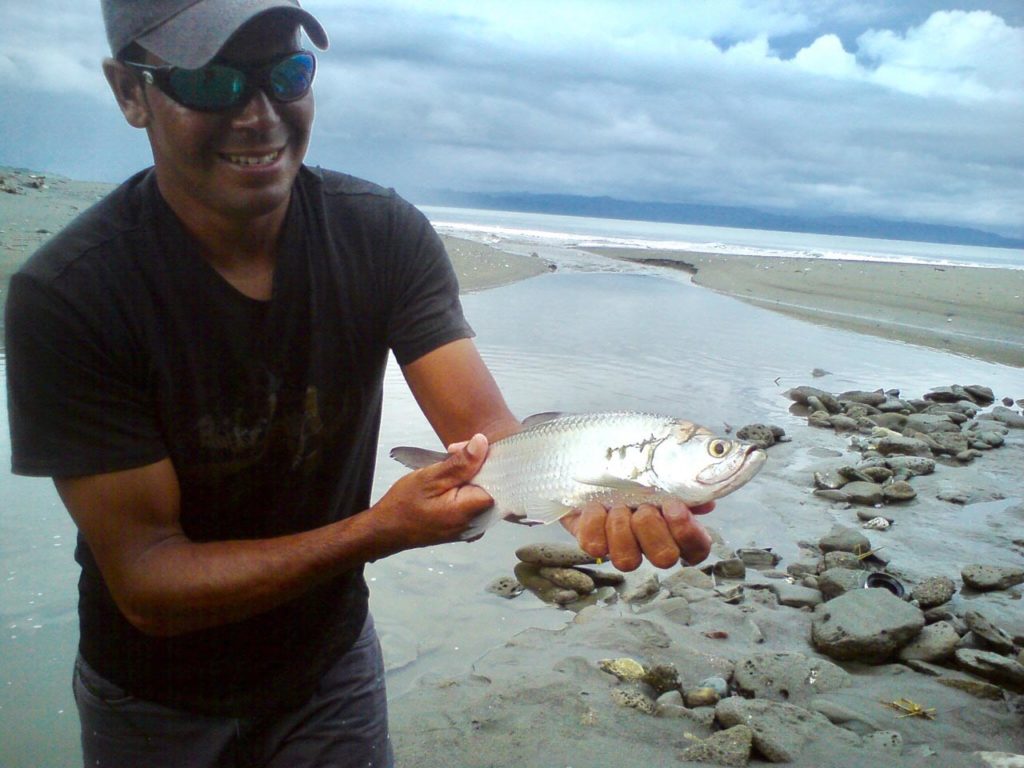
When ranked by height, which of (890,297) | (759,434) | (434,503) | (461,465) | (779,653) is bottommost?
(779,653)

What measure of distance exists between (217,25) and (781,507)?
7338mm

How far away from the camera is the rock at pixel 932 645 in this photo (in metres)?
5.24

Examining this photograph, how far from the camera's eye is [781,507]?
27.3 feet

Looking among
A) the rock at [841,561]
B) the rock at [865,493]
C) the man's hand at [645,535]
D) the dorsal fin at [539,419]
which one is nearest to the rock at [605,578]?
the rock at [841,561]

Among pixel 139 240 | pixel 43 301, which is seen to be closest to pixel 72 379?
pixel 43 301

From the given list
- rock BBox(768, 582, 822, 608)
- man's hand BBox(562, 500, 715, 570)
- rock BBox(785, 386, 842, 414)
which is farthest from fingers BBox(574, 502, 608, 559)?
rock BBox(785, 386, 842, 414)

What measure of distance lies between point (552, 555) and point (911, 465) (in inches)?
215

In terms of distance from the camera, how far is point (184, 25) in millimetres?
2336

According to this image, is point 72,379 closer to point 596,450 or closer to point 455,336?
point 455,336

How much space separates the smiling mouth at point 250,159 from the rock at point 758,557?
5.65 m

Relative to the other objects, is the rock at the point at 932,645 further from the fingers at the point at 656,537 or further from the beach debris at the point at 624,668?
the fingers at the point at 656,537

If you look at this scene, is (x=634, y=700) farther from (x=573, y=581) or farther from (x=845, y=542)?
(x=845, y=542)

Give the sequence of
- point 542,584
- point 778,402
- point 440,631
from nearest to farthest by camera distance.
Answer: point 440,631 < point 542,584 < point 778,402

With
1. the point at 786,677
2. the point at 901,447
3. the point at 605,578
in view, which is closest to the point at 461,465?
the point at 786,677
